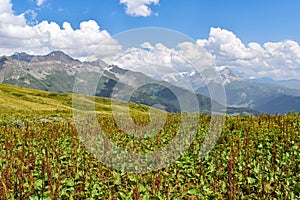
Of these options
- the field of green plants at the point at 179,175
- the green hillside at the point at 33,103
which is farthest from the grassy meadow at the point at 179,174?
the green hillside at the point at 33,103

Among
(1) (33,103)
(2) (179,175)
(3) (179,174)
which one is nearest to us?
(2) (179,175)

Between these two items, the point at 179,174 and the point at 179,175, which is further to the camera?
the point at 179,174

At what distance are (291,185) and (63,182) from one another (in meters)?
5.61

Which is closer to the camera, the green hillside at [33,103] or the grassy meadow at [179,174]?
the grassy meadow at [179,174]

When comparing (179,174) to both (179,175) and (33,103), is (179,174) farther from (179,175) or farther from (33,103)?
(33,103)

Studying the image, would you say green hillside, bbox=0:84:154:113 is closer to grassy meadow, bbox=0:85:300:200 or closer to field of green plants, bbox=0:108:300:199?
grassy meadow, bbox=0:85:300:200

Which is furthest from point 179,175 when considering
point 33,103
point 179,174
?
point 33,103

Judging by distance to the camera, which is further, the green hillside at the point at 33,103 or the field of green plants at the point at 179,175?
the green hillside at the point at 33,103

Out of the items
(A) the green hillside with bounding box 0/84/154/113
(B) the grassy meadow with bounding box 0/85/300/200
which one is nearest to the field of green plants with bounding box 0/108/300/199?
(B) the grassy meadow with bounding box 0/85/300/200

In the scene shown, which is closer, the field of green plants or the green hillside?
the field of green plants

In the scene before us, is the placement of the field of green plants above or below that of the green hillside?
below

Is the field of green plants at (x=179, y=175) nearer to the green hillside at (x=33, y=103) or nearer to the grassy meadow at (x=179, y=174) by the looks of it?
the grassy meadow at (x=179, y=174)

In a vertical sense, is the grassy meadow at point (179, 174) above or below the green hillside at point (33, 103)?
below

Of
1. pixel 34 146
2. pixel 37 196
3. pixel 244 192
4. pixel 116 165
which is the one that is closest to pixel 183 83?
pixel 116 165
